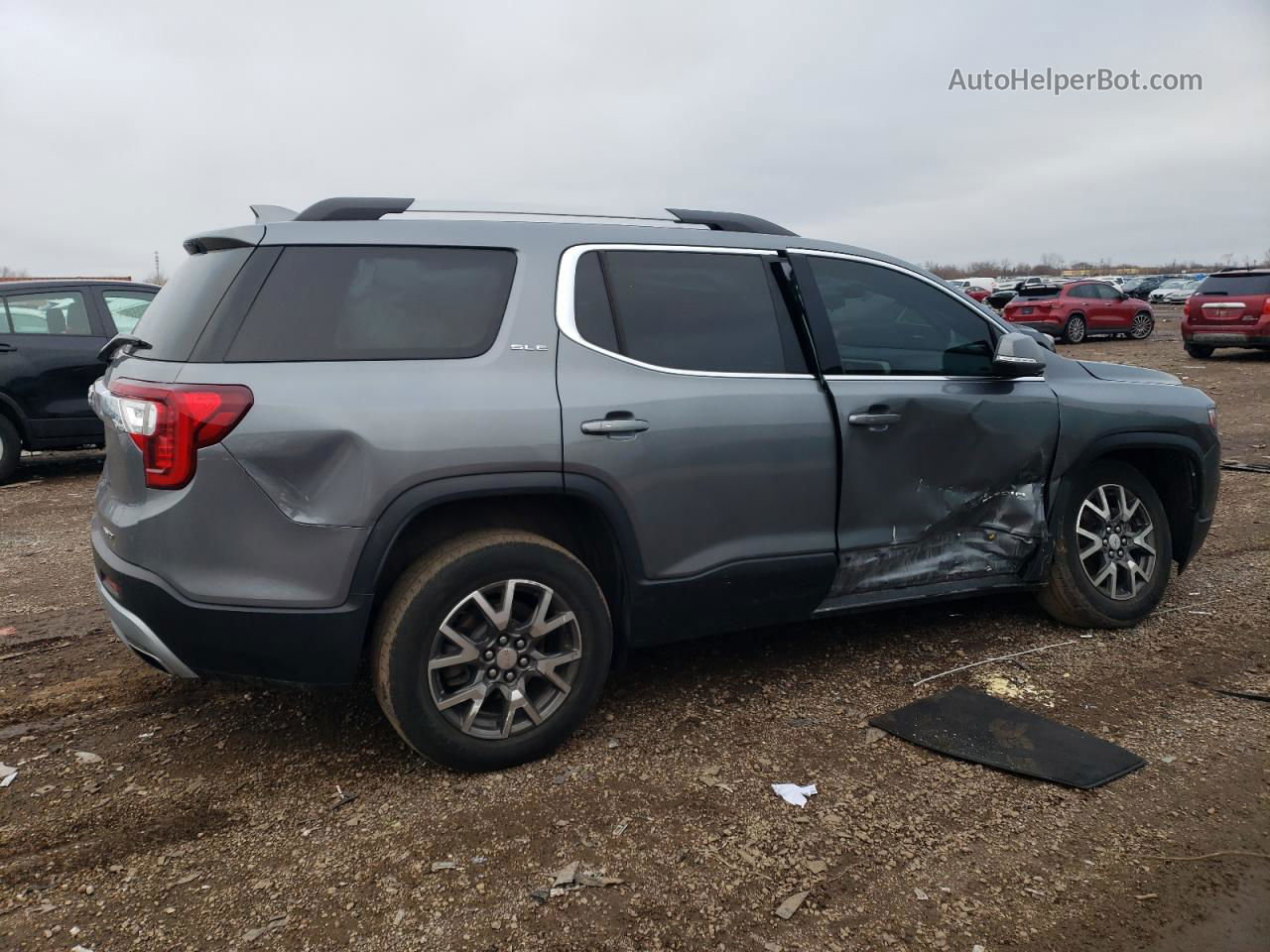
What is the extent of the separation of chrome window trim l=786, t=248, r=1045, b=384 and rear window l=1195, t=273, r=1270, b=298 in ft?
52.5

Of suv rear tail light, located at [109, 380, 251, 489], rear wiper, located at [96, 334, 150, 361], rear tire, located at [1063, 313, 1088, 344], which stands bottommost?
rear tire, located at [1063, 313, 1088, 344]

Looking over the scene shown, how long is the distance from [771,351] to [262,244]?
1.84 metres

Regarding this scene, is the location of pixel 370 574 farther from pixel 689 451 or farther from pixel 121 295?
pixel 121 295

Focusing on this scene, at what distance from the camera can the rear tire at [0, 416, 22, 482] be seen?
28.5ft

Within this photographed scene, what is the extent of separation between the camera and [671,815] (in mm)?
2926

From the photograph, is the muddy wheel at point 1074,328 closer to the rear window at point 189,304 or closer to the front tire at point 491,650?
the front tire at point 491,650

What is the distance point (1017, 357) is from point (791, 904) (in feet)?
8.39

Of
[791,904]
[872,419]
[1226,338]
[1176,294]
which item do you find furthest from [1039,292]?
[1176,294]

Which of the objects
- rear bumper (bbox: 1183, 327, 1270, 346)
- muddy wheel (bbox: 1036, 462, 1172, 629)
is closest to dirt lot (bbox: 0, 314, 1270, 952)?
muddy wheel (bbox: 1036, 462, 1172, 629)

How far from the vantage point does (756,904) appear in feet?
8.23

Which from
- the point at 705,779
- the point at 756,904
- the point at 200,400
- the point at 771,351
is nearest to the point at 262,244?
the point at 200,400

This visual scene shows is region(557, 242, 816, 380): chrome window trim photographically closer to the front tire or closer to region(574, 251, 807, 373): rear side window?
region(574, 251, 807, 373): rear side window

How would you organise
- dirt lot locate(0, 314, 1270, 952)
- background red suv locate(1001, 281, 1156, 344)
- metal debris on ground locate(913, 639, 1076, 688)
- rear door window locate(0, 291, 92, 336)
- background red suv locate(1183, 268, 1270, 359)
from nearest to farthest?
dirt lot locate(0, 314, 1270, 952) < metal debris on ground locate(913, 639, 1076, 688) < rear door window locate(0, 291, 92, 336) < background red suv locate(1183, 268, 1270, 359) < background red suv locate(1001, 281, 1156, 344)

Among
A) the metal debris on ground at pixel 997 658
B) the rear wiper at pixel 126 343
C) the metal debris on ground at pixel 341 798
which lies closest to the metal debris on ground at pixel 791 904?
the metal debris on ground at pixel 341 798
